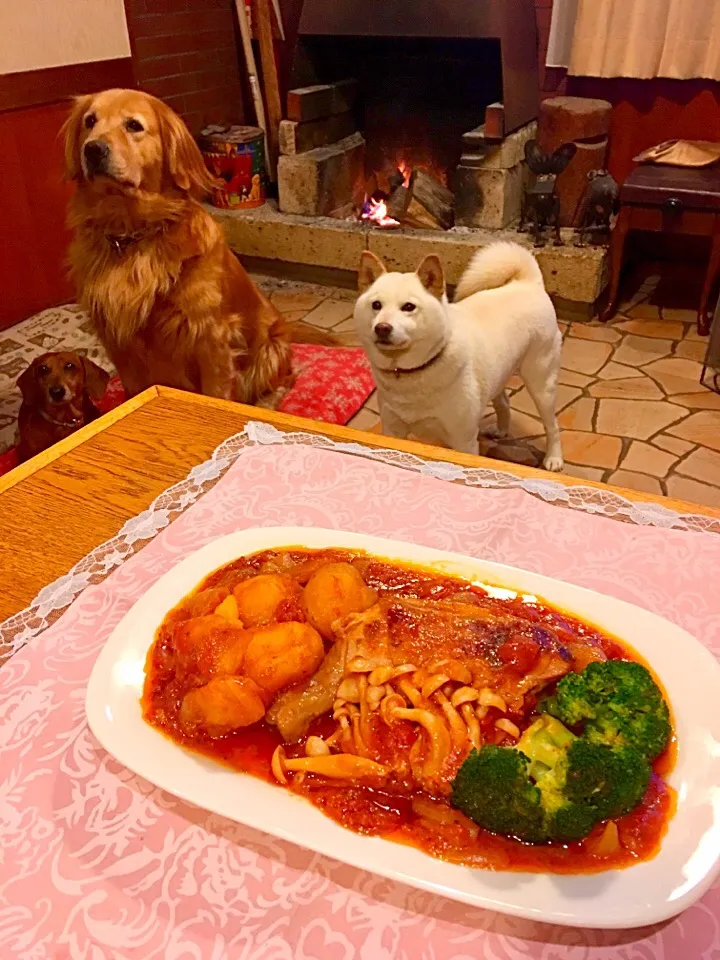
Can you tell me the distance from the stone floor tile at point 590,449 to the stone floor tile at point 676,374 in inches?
18.6

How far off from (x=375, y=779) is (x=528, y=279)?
5.59 ft

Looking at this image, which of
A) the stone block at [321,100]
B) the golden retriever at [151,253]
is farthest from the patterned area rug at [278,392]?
the stone block at [321,100]

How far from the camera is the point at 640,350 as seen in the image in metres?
3.02

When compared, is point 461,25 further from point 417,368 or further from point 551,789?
point 551,789

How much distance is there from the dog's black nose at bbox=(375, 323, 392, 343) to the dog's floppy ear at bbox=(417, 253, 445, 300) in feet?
0.48

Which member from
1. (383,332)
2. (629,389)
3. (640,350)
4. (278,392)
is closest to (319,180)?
(278,392)

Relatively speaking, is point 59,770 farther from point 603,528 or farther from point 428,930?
point 603,528

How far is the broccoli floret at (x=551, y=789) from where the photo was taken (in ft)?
1.80

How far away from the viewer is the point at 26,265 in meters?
3.14

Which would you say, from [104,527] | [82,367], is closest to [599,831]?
[104,527]

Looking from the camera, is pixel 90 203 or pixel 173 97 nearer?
pixel 90 203

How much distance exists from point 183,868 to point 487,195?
330cm

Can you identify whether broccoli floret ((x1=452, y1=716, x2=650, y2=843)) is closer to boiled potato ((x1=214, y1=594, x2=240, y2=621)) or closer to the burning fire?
boiled potato ((x1=214, y1=594, x2=240, y2=621))

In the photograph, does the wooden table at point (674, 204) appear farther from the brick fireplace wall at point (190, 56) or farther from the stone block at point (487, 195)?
the brick fireplace wall at point (190, 56)
